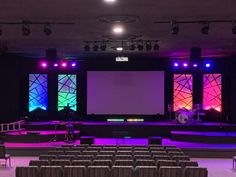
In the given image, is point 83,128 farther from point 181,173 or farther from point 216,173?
point 181,173

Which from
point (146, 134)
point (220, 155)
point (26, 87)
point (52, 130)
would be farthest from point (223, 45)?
point (26, 87)

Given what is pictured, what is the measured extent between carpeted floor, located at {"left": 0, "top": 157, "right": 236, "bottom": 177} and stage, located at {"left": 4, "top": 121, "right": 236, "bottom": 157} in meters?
0.73

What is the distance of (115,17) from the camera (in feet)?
37.5

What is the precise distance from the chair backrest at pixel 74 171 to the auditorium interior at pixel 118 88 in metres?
0.02

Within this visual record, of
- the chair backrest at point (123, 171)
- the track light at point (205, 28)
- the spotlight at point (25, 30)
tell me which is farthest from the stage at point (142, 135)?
the chair backrest at point (123, 171)

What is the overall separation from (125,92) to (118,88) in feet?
1.56

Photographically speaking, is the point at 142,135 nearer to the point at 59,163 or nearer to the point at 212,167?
the point at 212,167

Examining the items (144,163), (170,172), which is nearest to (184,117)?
(144,163)

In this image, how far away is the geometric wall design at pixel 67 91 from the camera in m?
24.6

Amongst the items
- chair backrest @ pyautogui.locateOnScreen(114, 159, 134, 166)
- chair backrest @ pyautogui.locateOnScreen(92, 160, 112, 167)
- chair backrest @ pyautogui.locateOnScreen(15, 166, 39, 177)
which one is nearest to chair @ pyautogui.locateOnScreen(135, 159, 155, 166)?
chair backrest @ pyautogui.locateOnScreen(114, 159, 134, 166)

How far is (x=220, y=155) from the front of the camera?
16.3 meters

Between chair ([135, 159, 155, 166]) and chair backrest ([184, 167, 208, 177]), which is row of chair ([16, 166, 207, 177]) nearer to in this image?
chair backrest ([184, 167, 208, 177])

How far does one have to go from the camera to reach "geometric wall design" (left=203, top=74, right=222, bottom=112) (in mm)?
23623

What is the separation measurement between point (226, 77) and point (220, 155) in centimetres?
799
